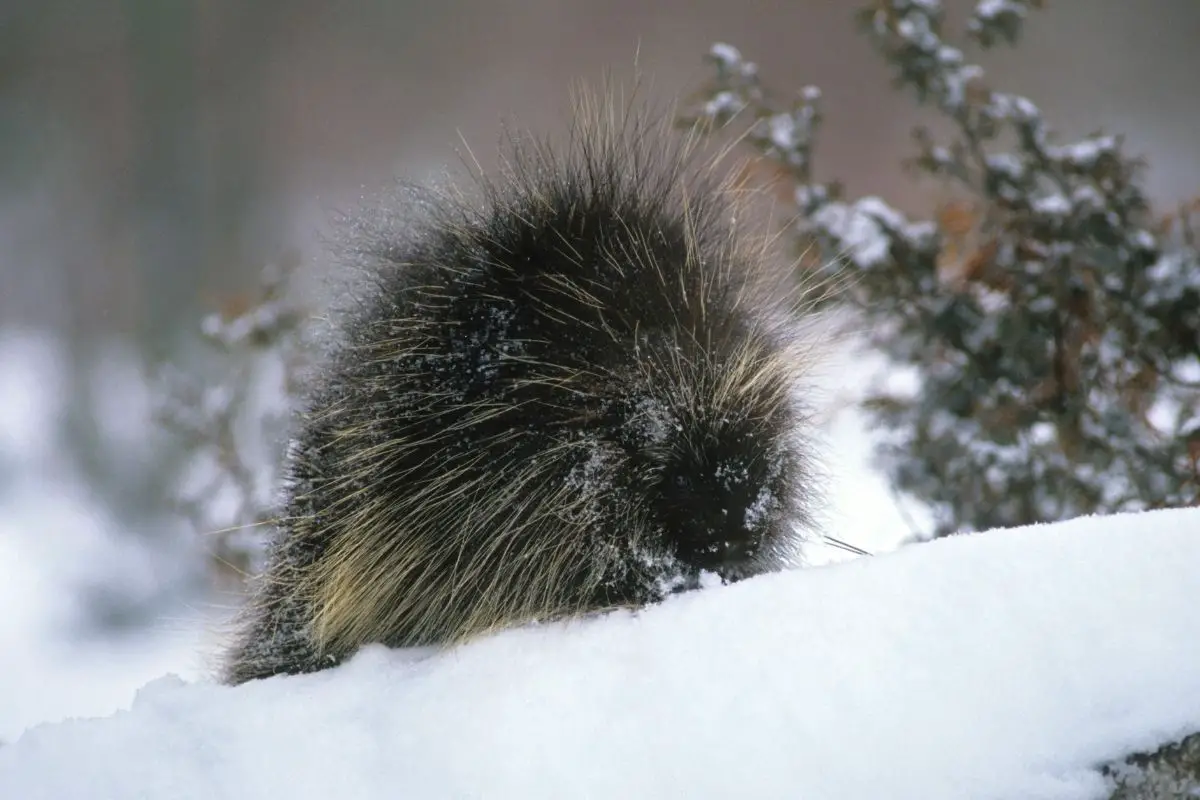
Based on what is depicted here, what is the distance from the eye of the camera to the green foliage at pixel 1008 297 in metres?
2.70

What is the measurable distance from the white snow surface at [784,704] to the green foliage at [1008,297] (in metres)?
1.84

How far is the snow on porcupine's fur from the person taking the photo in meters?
1.24

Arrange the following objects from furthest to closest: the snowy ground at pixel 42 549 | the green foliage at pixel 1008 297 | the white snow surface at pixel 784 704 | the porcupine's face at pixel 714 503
→ the snowy ground at pixel 42 549
the green foliage at pixel 1008 297
the porcupine's face at pixel 714 503
the white snow surface at pixel 784 704

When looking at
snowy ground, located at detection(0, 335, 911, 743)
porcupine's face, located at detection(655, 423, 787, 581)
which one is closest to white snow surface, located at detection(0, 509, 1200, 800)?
porcupine's face, located at detection(655, 423, 787, 581)

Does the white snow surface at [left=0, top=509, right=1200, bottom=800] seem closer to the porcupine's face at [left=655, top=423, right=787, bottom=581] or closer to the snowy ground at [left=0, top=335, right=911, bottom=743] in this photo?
the porcupine's face at [left=655, top=423, right=787, bottom=581]

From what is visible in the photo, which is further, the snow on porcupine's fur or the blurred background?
the blurred background

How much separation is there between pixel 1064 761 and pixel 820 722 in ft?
0.67

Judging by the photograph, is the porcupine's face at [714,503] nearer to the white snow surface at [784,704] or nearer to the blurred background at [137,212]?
the white snow surface at [784,704]

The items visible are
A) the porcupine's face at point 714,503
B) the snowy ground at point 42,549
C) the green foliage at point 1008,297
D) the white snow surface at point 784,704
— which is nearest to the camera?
the white snow surface at point 784,704

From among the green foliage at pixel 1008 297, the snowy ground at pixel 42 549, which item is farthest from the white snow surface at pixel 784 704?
the snowy ground at pixel 42 549

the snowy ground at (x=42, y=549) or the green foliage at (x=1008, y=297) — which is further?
the snowy ground at (x=42, y=549)

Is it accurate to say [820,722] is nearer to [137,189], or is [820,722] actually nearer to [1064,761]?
[1064,761]

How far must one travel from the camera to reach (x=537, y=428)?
1.25m

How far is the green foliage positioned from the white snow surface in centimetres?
184
